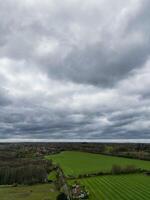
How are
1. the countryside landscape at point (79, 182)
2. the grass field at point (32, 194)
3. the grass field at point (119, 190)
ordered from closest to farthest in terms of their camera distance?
the grass field at point (119, 190) → the countryside landscape at point (79, 182) → the grass field at point (32, 194)

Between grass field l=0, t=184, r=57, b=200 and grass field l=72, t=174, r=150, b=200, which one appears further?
grass field l=0, t=184, r=57, b=200

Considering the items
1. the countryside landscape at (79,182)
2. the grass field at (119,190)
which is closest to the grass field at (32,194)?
the countryside landscape at (79,182)

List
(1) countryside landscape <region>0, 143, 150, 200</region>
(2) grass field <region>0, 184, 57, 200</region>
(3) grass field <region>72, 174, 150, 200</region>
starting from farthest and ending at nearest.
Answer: (2) grass field <region>0, 184, 57, 200</region> < (1) countryside landscape <region>0, 143, 150, 200</region> < (3) grass field <region>72, 174, 150, 200</region>

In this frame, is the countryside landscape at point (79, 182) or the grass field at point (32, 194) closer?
the countryside landscape at point (79, 182)

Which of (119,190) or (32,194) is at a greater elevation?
(119,190)

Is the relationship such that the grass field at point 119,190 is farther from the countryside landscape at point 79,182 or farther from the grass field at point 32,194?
the grass field at point 32,194

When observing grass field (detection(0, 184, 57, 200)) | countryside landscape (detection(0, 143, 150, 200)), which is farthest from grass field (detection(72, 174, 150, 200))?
grass field (detection(0, 184, 57, 200))

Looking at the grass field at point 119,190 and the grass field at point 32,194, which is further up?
Result: the grass field at point 119,190

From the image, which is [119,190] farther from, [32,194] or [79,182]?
[32,194]

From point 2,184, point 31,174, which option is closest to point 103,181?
point 31,174

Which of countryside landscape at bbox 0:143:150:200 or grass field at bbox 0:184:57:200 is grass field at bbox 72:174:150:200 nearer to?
countryside landscape at bbox 0:143:150:200

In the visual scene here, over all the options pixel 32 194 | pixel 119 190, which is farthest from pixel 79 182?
pixel 119 190
